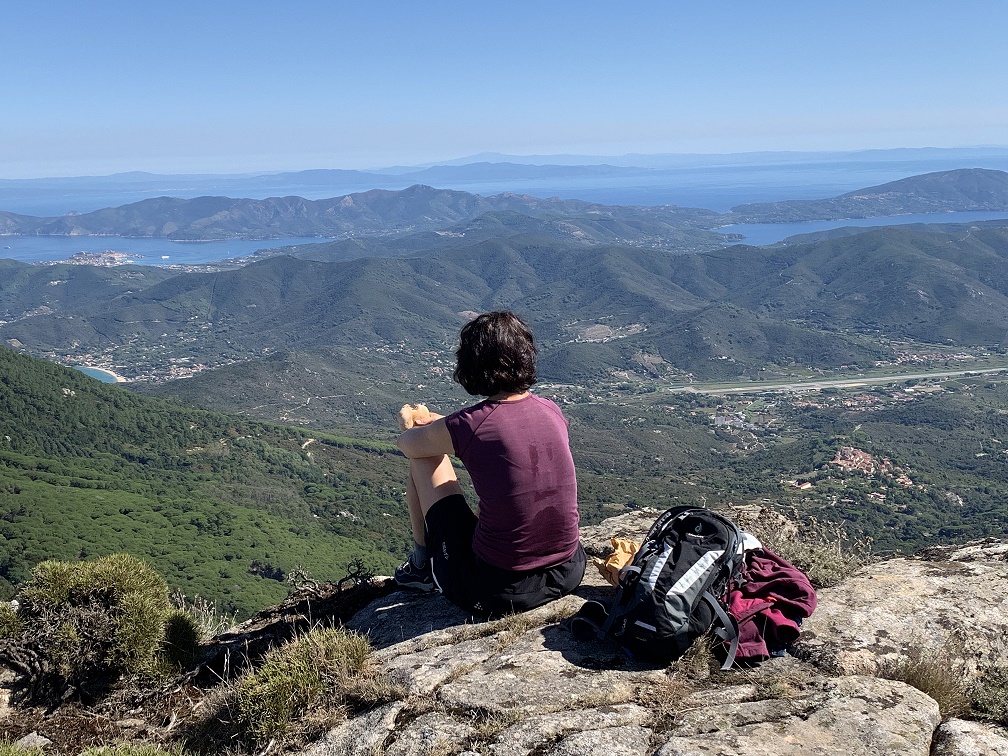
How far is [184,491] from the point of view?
55688mm

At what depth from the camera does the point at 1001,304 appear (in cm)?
16500

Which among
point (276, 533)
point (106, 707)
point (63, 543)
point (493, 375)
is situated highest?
point (493, 375)

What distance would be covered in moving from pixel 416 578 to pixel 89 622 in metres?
2.28

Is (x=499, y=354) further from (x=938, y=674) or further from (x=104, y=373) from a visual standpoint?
(x=104, y=373)

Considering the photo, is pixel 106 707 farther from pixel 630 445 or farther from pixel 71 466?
pixel 630 445

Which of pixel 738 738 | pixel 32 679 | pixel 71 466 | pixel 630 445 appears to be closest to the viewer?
pixel 738 738

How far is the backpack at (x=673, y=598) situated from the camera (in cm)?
364

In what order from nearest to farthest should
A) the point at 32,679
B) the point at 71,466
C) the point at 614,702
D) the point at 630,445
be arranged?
the point at 614,702
the point at 32,679
the point at 71,466
the point at 630,445

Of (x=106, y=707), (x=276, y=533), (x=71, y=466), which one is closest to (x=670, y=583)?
(x=106, y=707)

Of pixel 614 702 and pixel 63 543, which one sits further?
pixel 63 543

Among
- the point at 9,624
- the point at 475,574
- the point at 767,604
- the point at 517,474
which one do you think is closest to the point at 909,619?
the point at 767,604

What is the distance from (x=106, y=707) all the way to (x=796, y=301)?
20523 centimetres

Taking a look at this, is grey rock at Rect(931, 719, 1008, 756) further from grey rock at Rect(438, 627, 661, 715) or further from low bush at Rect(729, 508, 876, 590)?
low bush at Rect(729, 508, 876, 590)

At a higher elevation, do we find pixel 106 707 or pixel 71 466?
pixel 106 707
